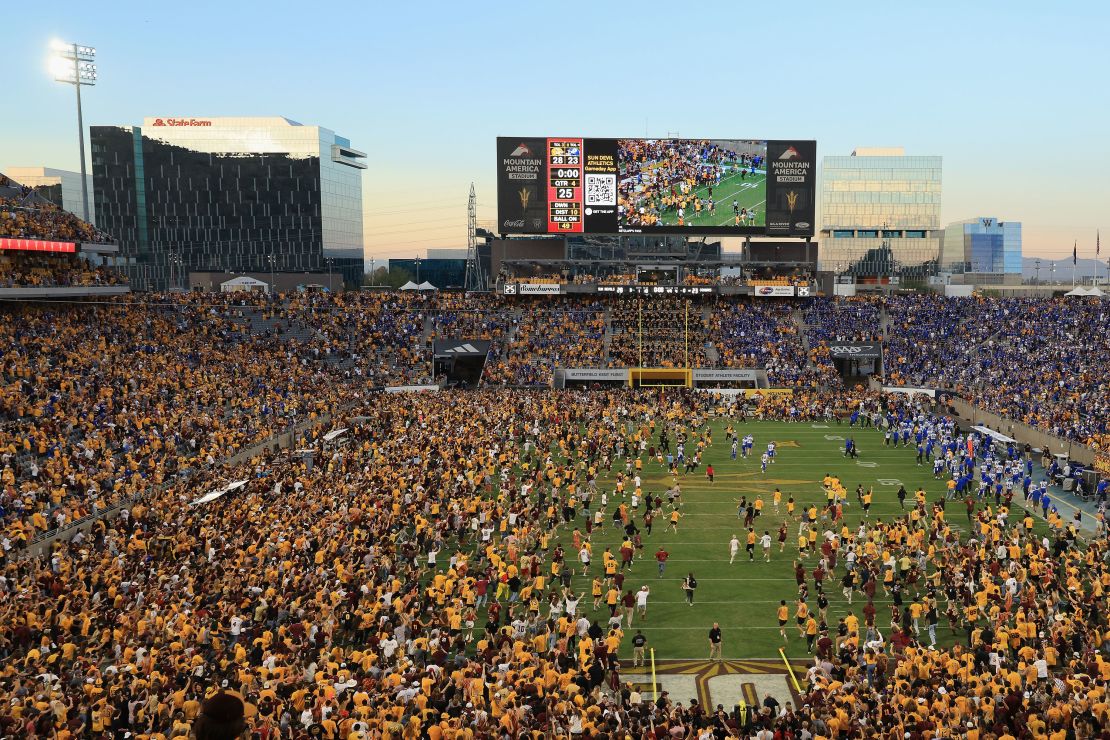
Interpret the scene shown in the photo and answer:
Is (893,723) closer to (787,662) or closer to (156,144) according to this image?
(787,662)

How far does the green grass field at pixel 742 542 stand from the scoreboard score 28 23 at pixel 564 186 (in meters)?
21.2

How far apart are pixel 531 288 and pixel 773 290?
50.2 feet

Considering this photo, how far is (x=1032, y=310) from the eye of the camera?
4903 cm

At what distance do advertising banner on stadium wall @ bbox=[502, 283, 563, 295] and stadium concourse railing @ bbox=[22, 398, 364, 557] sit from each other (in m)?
19.0

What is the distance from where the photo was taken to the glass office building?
3201 inches

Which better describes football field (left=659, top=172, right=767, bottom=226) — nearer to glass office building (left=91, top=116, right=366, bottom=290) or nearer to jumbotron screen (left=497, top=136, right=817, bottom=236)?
jumbotron screen (left=497, top=136, right=817, bottom=236)

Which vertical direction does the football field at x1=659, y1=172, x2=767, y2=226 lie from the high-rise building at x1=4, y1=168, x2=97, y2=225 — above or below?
below

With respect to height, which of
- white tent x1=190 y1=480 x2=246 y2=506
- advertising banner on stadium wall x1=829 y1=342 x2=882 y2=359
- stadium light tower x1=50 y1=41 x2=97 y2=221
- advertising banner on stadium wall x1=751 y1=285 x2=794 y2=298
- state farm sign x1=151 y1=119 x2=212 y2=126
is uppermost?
state farm sign x1=151 y1=119 x2=212 y2=126

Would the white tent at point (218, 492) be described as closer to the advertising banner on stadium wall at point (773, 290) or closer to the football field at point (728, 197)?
the football field at point (728, 197)

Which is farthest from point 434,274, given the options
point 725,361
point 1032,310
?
point 1032,310

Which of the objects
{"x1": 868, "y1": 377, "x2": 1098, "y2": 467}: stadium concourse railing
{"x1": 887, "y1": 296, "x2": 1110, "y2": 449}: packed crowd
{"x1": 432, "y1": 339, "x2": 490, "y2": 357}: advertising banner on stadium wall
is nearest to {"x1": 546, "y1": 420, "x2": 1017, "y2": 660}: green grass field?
{"x1": 868, "y1": 377, "x2": 1098, "y2": 467}: stadium concourse railing

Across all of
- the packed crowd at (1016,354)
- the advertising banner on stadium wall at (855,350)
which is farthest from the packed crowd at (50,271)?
the packed crowd at (1016,354)

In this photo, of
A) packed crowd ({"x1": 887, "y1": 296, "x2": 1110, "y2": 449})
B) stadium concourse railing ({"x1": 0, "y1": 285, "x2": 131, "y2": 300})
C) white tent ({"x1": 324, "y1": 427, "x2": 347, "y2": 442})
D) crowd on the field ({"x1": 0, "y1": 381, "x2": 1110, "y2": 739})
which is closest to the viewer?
crowd on the field ({"x1": 0, "y1": 381, "x2": 1110, "y2": 739})

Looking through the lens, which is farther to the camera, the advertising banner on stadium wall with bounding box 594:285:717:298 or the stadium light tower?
the advertising banner on stadium wall with bounding box 594:285:717:298
